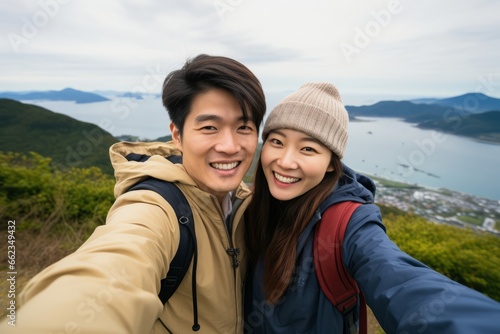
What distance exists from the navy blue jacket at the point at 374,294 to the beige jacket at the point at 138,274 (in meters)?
0.31

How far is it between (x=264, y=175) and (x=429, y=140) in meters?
2.41

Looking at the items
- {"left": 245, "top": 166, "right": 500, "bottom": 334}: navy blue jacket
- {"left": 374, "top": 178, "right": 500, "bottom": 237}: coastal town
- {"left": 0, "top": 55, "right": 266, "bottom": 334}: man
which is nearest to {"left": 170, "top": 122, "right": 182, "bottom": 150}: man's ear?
{"left": 0, "top": 55, "right": 266, "bottom": 334}: man

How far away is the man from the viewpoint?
2.61ft

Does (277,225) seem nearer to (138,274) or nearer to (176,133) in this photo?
(176,133)

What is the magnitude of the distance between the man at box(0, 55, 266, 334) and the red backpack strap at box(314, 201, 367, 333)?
514 mm

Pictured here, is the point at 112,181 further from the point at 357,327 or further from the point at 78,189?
the point at 357,327

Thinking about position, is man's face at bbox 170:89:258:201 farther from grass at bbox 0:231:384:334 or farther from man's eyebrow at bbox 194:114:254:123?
grass at bbox 0:231:384:334

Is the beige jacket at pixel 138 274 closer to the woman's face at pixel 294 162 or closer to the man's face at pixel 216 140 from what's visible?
the man's face at pixel 216 140

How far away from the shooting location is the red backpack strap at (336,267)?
146 cm

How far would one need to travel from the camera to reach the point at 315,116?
5.59 feet

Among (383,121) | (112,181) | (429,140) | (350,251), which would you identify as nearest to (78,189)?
(112,181)

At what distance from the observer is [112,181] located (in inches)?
228

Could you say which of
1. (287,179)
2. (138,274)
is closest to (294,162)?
(287,179)

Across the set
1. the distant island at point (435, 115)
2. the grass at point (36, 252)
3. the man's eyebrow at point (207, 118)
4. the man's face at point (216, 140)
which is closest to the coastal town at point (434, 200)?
the distant island at point (435, 115)
